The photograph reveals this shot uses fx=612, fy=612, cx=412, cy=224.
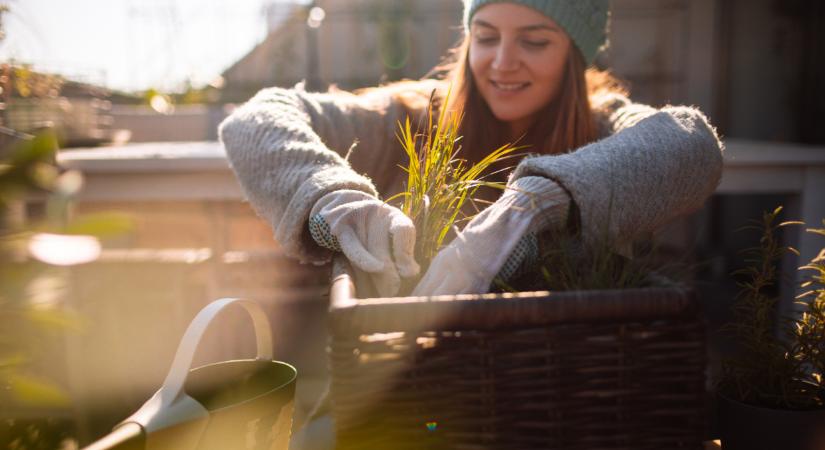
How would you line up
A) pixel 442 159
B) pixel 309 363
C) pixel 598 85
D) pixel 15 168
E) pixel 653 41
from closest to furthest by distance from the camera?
pixel 15 168 < pixel 442 159 < pixel 598 85 < pixel 309 363 < pixel 653 41

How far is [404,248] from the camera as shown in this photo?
26.9 inches

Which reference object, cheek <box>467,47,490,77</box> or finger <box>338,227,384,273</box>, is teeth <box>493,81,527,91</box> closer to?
cheek <box>467,47,490,77</box>

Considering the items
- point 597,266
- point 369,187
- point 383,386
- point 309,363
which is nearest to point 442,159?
point 369,187

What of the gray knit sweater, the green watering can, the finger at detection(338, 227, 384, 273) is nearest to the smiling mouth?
the gray knit sweater

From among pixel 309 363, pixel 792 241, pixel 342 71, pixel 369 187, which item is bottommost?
pixel 309 363

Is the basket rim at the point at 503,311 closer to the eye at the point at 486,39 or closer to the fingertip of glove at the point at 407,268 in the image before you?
the fingertip of glove at the point at 407,268

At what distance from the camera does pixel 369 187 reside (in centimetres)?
84

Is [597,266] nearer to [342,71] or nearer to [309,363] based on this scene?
[309,363]

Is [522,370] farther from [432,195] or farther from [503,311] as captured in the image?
[432,195]

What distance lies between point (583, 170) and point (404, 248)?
0.24 metres

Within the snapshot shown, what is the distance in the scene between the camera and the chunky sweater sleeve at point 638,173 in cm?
73

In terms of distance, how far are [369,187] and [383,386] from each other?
1.27 feet

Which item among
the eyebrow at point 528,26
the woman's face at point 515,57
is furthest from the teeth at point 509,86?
the eyebrow at point 528,26

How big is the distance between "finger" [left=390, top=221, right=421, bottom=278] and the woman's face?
2.69ft
